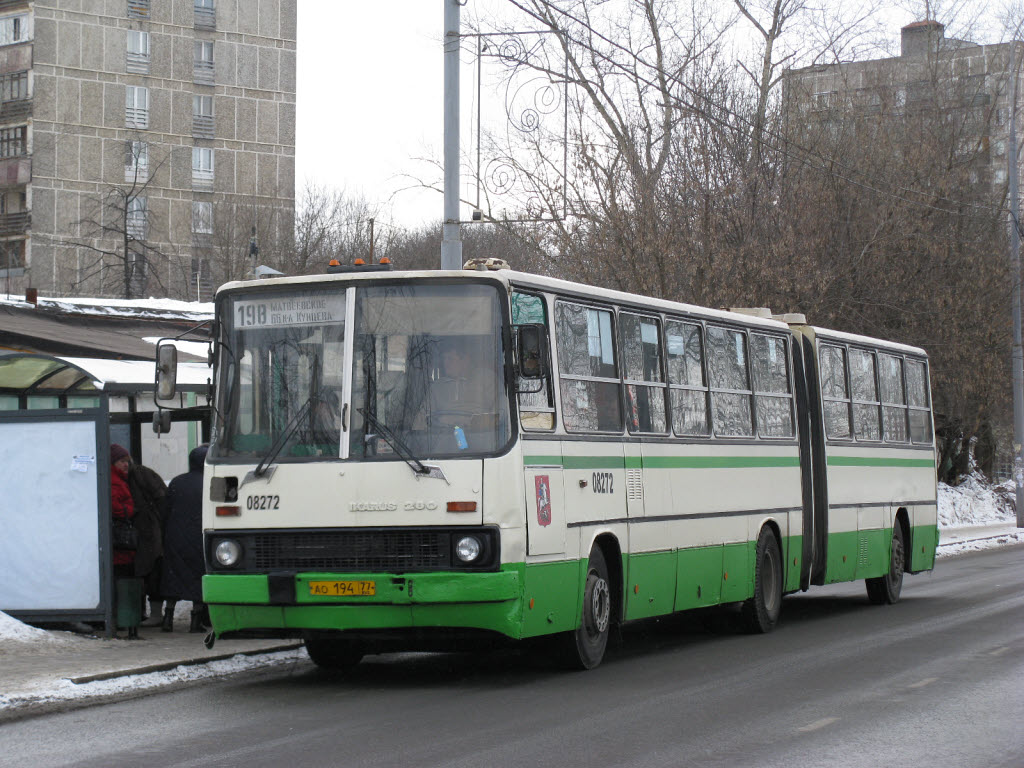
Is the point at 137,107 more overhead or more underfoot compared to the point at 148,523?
more overhead

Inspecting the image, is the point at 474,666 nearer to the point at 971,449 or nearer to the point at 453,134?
the point at 453,134

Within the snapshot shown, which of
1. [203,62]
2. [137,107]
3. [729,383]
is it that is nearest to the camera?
[729,383]

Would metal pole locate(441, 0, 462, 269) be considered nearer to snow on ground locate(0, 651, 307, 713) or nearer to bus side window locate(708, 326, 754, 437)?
bus side window locate(708, 326, 754, 437)

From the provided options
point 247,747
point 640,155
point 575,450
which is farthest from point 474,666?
point 640,155

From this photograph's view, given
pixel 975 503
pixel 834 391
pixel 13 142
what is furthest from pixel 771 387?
pixel 13 142

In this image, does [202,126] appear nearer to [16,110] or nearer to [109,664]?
[16,110]

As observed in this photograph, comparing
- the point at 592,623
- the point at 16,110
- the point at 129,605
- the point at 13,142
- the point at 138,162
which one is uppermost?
the point at 16,110

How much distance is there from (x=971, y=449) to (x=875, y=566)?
102 feet

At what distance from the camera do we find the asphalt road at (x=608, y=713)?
810 cm

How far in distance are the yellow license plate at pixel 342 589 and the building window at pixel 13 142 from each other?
5472cm

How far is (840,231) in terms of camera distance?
32.5 meters

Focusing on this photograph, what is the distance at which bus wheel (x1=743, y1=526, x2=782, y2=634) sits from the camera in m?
15.0

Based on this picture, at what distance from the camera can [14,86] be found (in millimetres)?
61094

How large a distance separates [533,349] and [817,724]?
3087 mm
